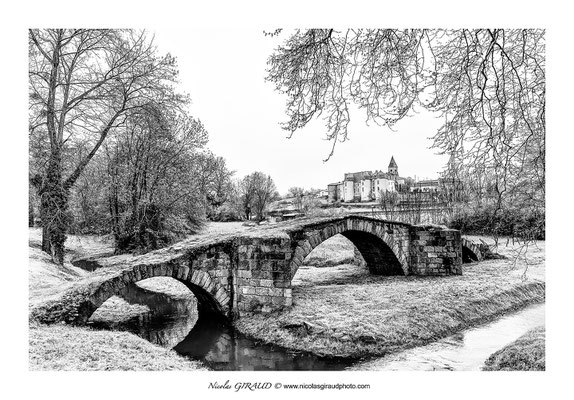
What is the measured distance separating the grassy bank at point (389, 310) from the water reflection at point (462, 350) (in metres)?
0.29

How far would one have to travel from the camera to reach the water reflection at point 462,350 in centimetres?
643

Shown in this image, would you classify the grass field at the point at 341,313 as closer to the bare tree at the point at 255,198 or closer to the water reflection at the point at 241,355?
the water reflection at the point at 241,355

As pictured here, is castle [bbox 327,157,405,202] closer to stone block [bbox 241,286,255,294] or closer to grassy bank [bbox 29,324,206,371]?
stone block [bbox 241,286,255,294]

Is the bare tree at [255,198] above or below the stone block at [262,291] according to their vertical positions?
above

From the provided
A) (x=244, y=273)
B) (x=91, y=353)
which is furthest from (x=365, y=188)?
(x=91, y=353)

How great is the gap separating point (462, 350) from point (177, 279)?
5703 mm

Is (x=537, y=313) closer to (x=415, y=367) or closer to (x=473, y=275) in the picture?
(x=473, y=275)

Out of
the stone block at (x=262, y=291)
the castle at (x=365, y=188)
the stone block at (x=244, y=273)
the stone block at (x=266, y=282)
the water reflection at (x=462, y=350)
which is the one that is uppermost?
the castle at (x=365, y=188)

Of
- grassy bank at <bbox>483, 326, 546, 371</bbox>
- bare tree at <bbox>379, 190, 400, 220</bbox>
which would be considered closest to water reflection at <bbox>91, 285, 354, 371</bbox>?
grassy bank at <bbox>483, 326, 546, 371</bbox>

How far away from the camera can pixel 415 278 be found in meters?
12.7

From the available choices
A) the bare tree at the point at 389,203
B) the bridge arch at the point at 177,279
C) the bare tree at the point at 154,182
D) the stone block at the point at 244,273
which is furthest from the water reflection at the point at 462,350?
the bare tree at the point at 389,203

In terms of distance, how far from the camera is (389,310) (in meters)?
8.86

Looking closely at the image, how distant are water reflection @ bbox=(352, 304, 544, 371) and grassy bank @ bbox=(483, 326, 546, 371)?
0.95ft

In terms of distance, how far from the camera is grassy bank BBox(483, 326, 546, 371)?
5.16 metres
